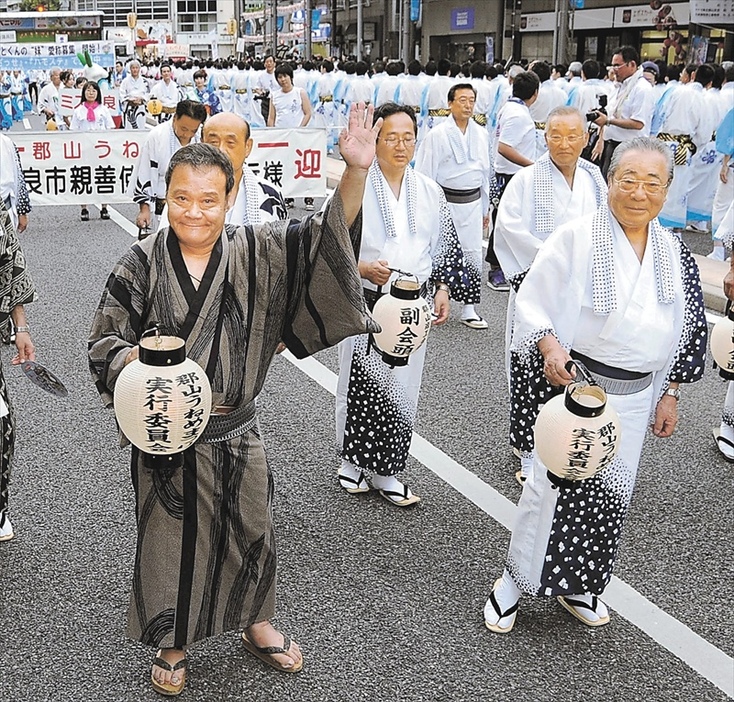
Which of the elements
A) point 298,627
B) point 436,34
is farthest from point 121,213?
point 436,34

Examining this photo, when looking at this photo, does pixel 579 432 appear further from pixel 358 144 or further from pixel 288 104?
pixel 288 104

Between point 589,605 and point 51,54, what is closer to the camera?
point 589,605

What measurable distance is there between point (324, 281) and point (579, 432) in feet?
2.76

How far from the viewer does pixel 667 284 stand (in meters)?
3.06

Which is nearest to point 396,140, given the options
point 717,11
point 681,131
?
point 681,131

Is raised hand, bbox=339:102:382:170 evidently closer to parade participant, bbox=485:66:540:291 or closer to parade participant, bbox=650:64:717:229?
parade participant, bbox=485:66:540:291

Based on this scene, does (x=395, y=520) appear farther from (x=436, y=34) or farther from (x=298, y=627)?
(x=436, y=34)

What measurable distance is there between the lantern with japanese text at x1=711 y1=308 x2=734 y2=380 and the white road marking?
107 cm

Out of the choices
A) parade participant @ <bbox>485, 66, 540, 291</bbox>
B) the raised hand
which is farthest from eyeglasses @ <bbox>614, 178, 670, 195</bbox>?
parade participant @ <bbox>485, 66, 540, 291</bbox>

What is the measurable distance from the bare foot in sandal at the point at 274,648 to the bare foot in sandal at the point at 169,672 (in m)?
0.23

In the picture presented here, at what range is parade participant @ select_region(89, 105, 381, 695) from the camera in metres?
2.68

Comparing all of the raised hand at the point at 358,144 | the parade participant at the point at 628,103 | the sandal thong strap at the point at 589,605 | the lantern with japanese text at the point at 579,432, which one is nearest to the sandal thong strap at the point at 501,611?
the sandal thong strap at the point at 589,605

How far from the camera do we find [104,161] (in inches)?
428

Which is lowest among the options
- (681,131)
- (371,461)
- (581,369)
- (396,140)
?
(371,461)
